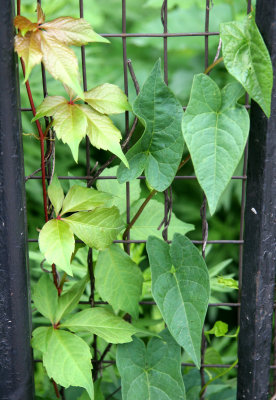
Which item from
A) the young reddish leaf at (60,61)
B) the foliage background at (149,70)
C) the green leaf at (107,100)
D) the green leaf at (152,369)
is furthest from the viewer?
the foliage background at (149,70)

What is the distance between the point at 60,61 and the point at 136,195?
0.37m

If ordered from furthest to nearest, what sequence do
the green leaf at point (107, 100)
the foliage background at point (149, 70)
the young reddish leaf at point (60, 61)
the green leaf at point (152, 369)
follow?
the foliage background at point (149, 70), the green leaf at point (152, 369), the green leaf at point (107, 100), the young reddish leaf at point (60, 61)

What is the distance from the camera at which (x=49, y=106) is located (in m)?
0.95

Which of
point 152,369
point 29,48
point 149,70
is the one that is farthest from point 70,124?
point 149,70

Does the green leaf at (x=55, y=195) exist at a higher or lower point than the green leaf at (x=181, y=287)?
higher

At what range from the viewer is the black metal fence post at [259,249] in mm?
961

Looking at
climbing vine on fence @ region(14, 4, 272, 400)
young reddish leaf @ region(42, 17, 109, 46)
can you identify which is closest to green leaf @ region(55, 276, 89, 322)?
climbing vine on fence @ region(14, 4, 272, 400)

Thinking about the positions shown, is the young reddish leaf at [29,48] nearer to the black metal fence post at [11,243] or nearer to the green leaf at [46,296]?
the black metal fence post at [11,243]

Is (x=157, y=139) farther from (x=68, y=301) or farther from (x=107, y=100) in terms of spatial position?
(x=68, y=301)

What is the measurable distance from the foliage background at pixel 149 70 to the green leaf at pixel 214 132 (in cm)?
92

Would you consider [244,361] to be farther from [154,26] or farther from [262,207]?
[154,26]

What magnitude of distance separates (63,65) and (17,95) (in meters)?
0.14

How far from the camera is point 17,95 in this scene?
37.7 inches

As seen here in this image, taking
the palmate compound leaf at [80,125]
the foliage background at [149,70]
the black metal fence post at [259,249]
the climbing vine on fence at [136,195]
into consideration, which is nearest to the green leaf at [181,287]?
the climbing vine on fence at [136,195]
